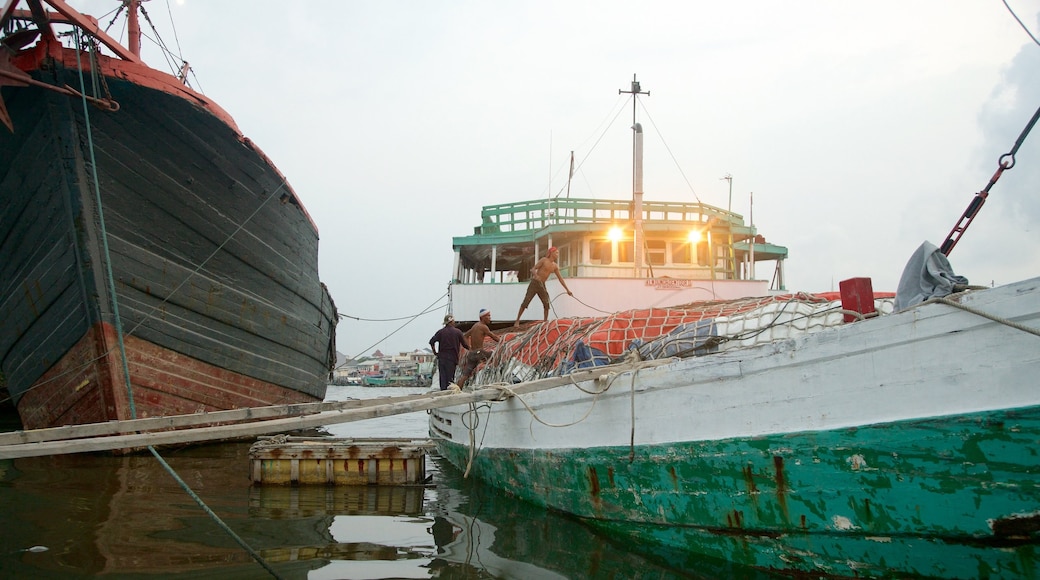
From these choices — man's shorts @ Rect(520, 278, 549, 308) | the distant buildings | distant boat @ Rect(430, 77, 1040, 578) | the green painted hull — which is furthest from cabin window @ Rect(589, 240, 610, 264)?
the distant buildings

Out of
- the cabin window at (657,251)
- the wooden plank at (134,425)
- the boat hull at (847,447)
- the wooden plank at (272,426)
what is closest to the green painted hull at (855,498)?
the boat hull at (847,447)

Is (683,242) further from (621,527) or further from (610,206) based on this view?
(621,527)

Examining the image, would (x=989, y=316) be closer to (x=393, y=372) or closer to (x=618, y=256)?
(x=618, y=256)

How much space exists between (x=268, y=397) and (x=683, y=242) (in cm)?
803

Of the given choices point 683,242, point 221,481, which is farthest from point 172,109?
point 683,242

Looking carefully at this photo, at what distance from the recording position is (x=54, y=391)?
874cm

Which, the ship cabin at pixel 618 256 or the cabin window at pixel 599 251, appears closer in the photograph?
the ship cabin at pixel 618 256

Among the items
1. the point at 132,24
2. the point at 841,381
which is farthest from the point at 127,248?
the point at 841,381

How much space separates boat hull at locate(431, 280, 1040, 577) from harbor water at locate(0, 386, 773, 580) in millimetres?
383

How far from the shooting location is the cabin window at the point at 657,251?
11.3 metres

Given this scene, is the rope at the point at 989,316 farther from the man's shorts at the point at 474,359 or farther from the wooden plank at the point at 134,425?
the man's shorts at the point at 474,359

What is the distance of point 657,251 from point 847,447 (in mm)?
8097

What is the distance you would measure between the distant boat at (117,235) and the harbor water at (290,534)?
1411mm

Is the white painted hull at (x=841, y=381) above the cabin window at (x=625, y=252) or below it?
below
